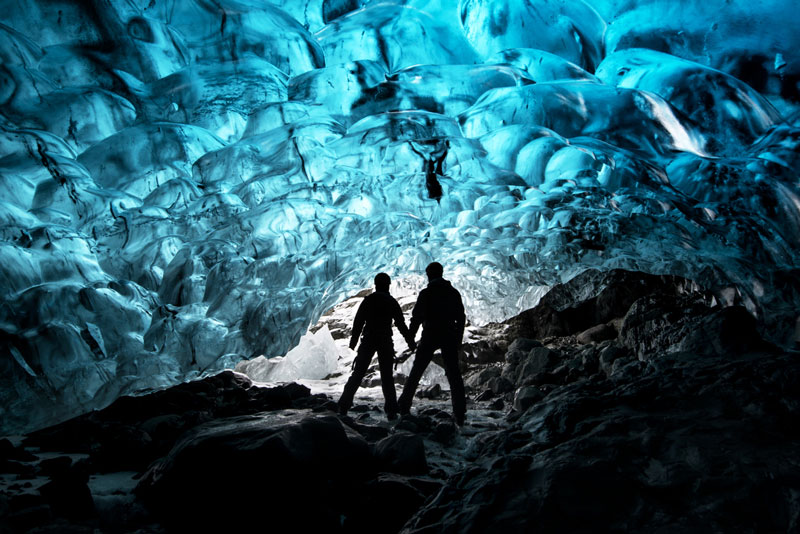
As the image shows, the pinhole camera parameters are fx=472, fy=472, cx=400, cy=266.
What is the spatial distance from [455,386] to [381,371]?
80 cm

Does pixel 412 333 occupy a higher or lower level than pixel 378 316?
lower

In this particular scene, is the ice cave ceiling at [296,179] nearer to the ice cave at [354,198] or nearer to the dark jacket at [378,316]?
the ice cave at [354,198]

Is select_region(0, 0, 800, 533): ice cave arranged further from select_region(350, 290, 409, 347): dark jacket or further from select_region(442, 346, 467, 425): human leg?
select_region(350, 290, 409, 347): dark jacket

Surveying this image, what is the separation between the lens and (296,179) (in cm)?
598

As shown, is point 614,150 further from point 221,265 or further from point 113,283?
point 113,283

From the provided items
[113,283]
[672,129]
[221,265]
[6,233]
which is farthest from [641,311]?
[6,233]

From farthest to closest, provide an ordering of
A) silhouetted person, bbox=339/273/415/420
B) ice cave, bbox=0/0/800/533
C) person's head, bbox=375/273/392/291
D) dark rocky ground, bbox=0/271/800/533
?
person's head, bbox=375/273/392/291 → silhouetted person, bbox=339/273/415/420 → ice cave, bbox=0/0/800/533 → dark rocky ground, bbox=0/271/800/533

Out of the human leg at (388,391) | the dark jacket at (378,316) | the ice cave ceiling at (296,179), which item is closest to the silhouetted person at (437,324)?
the human leg at (388,391)

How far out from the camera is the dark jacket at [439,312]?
4.64 m

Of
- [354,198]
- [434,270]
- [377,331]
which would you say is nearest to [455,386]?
[377,331]

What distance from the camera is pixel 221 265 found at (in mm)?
5719

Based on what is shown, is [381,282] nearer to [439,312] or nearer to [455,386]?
[439,312]

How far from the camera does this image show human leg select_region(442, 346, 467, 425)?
436 centimetres

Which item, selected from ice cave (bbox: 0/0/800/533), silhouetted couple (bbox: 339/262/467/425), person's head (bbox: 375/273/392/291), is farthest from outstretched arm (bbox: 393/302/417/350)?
ice cave (bbox: 0/0/800/533)
